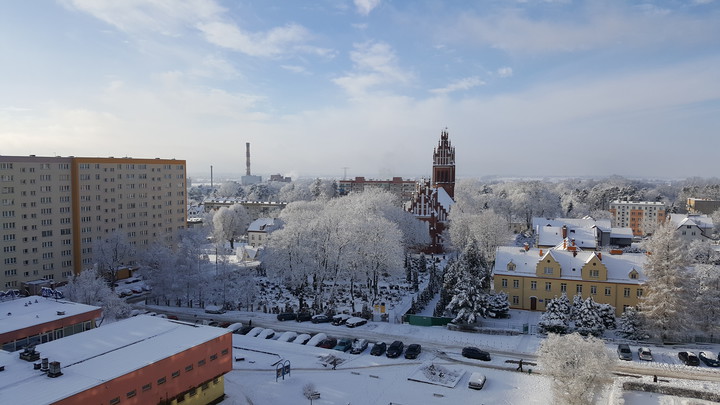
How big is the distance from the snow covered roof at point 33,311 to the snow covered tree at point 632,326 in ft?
121

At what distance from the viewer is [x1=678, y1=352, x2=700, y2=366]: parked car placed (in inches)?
1136

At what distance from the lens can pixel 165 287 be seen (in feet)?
148

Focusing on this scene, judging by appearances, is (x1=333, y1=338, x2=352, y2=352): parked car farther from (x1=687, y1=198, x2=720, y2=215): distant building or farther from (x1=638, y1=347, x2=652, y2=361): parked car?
(x1=687, y1=198, x2=720, y2=215): distant building

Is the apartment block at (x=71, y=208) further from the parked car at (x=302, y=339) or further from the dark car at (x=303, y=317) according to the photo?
the parked car at (x=302, y=339)

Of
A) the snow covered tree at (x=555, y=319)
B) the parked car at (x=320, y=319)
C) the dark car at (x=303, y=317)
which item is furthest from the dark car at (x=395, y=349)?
the snow covered tree at (x=555, y=319)

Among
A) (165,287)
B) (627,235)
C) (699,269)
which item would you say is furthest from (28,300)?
(627,235)

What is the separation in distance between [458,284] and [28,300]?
31.7 meters

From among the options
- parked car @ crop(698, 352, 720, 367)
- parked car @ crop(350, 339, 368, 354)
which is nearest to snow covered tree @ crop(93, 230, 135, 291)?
parked car @ crop(350, 339, 368, 354)

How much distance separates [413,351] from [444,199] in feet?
147

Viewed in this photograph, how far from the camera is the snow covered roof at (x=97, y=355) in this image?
18641mm

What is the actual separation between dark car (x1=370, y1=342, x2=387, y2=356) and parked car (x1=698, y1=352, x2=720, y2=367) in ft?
65.5

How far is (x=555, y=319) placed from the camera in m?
34.5

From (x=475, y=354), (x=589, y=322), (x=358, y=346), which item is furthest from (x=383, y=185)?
(x=475, y=354)

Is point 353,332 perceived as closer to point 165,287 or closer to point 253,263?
point 165,287
